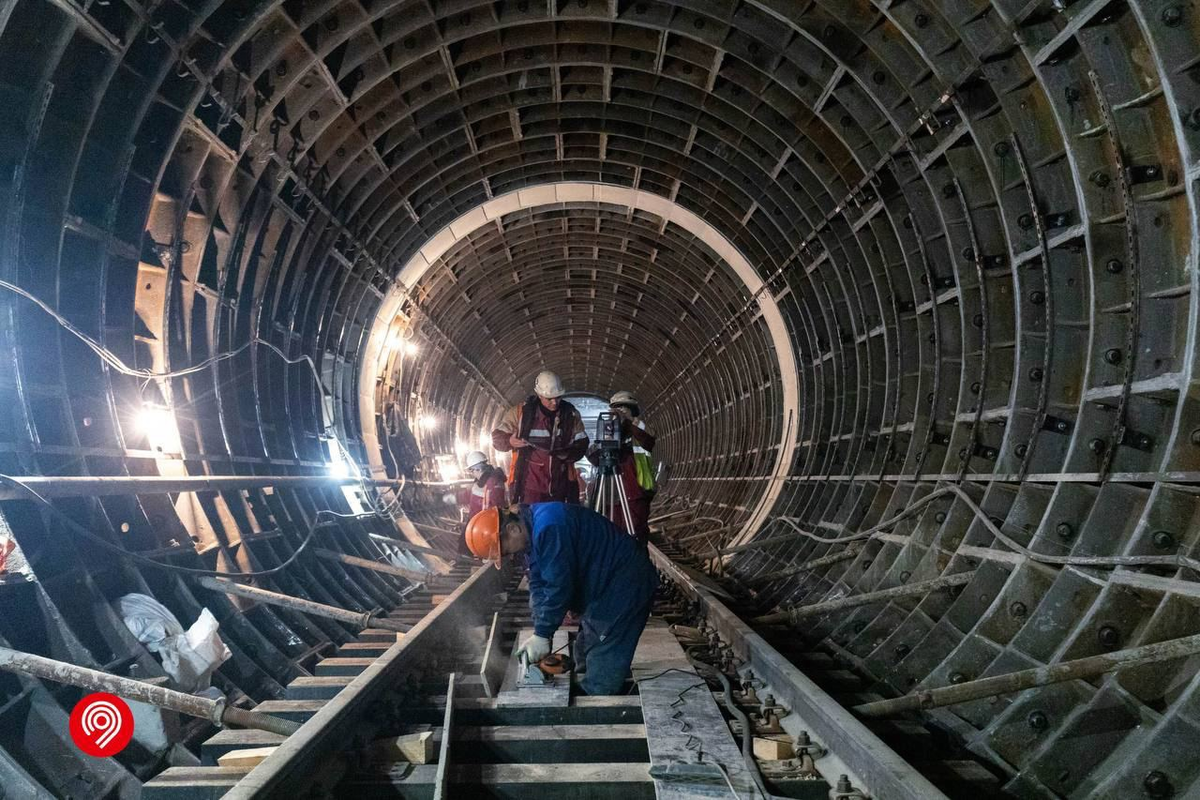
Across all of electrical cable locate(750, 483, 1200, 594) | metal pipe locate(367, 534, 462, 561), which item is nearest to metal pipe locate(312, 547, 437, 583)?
metal pipe locate(367, 534, 462, 561)

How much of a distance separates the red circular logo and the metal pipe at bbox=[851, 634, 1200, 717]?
3.61m

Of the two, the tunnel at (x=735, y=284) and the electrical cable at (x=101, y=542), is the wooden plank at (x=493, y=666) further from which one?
the electrical cable at (x=101, y=542)

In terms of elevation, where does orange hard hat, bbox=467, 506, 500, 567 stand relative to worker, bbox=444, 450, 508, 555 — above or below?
below

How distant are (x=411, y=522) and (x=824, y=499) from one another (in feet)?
19.9

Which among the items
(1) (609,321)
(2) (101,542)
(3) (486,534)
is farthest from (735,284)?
(2) (101,542)

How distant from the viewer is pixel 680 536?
14281 mm

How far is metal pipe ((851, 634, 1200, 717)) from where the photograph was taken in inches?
108

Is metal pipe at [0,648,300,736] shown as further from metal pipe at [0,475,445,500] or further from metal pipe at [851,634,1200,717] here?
metal pipe at [851,634,1200,717]

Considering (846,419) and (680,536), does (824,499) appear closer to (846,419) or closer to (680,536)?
(846,419)

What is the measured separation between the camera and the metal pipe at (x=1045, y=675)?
2.73 m

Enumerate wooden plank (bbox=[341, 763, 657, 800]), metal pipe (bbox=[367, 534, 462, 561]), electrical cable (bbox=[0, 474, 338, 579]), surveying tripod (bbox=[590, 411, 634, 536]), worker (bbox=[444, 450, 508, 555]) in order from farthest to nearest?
worker (bbox=[444, 450, 508, 555]) < metal pipe (bbox=[367, 534, 462, 561]) < surveying tripod (bbox=[590, 411, 634, 536]) < electrical cable (bbox=[0, 474, 338, 579]) < wooden plank (bbox=[341, 763, 657, 800])

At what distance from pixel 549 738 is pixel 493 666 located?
1.17 meters

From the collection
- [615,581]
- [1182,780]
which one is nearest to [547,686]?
[615,581]

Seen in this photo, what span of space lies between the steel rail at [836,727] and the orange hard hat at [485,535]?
169cm
